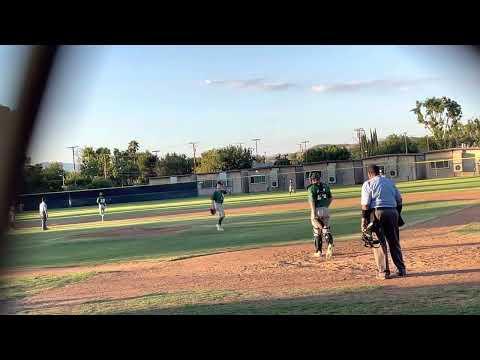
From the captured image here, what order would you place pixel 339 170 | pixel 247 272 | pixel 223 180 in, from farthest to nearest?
pixel 223 180 < pixel 339 170 < pixel 247 272

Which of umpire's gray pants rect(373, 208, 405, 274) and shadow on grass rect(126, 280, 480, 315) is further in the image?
umpire's gray pants rect(373, 208, 405, 274)

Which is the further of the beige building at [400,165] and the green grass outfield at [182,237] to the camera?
the beige building at [400,165]

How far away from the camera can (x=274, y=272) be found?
24.0 feet

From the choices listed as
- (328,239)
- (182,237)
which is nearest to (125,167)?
(182,237)

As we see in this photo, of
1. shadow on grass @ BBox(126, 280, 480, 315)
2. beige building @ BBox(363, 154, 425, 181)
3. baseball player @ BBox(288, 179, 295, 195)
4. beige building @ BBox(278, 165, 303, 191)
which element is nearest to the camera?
shadow on grass @ BBox(126, 280, 480, 315)

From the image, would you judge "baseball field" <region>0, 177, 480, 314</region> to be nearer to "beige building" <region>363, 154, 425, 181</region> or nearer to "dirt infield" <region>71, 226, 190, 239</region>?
"dirt infield" <region>71, 226, 190, 239</region>

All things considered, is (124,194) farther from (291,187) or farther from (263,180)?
(291,187)

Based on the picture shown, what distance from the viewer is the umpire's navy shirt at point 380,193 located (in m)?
6.18

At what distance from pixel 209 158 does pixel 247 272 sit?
1431cm

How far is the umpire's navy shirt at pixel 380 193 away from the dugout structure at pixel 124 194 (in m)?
20.3

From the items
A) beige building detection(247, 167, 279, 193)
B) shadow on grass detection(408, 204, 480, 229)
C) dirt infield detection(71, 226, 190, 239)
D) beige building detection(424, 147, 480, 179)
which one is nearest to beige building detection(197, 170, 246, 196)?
beige building detection(247, 167, 279, 193)

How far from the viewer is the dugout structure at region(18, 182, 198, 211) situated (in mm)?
26172

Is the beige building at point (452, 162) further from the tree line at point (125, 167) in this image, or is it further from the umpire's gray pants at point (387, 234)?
the umpire's gray pants at point (387, 234)

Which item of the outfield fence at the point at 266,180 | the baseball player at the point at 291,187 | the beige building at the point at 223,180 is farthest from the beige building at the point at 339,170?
the beige building at the point at 223,180
